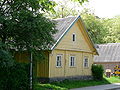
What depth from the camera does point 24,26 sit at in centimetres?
1421

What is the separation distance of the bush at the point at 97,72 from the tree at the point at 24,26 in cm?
1252

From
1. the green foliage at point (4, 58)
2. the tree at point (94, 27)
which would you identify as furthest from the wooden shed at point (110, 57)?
the green foliage at point (4, 58)

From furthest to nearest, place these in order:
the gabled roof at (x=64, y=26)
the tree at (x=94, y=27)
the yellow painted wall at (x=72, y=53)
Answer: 1. the tree at (x=94, y=27)
2. the gabled roof at (x=64, y=26)
3. the yellow painted wall at (x=72, y=53)

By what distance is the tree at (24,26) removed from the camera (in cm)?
1433

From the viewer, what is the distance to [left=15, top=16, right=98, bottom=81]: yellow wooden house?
22.1 metres

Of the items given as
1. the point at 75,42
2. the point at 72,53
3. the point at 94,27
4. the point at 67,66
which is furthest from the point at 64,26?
the point at 94,27

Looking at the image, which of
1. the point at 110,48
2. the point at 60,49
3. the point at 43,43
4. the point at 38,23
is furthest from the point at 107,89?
the point at 110,48

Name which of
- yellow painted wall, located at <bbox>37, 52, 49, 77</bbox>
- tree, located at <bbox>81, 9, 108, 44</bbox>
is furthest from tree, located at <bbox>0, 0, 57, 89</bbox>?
tree, located at <bbox>81, 9, 108, 44</bbox>

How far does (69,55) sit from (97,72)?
4553 mm

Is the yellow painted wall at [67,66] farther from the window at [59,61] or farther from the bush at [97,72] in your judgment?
the bush at [97,72]

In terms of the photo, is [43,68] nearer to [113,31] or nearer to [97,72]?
[97,72]

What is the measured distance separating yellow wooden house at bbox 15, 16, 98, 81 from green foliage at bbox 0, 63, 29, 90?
5.26m

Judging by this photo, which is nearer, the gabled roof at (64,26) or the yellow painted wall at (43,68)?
the yellow painted wall at (43,68)

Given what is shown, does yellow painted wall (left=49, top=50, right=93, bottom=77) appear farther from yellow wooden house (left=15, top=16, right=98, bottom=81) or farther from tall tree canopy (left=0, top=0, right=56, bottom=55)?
tall tree canopy (left=0, top=0, right=56, bottom=55)
